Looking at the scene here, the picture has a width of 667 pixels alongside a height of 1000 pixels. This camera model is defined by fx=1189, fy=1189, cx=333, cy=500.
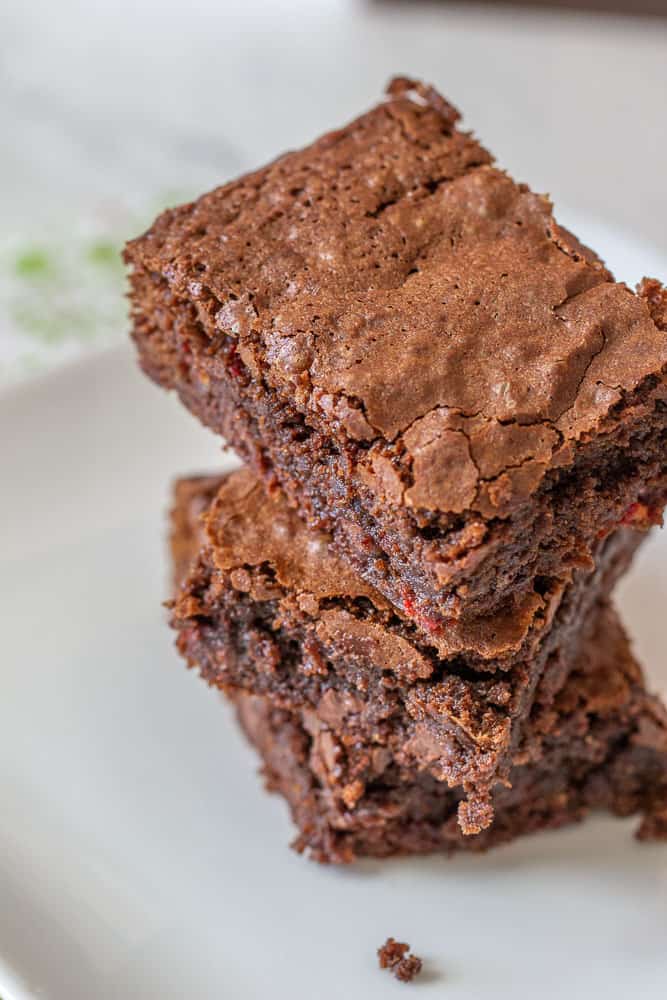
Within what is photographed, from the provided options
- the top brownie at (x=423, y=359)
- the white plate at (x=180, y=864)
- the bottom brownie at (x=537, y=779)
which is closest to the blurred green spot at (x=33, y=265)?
the white plate at (x=180, y=864)

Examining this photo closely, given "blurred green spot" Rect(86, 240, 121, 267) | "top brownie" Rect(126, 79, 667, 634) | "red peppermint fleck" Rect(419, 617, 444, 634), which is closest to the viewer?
"top brownie" Rect(126, 79, 667, 634)

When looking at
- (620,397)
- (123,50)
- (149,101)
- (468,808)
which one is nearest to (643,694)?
(468,808)

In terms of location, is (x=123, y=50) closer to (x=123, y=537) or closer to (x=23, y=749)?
(x=123, y=537)

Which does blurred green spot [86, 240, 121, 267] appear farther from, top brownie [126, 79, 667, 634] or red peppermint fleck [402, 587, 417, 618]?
red peppermint fleck [402, 587, 417, 618]

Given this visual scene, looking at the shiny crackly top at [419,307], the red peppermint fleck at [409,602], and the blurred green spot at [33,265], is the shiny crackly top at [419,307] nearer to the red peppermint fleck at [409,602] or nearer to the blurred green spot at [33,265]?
the red peppermint fleck at [409,602]

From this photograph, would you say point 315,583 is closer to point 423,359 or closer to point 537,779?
point 423,359

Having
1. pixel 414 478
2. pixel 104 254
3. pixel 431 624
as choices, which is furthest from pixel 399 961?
pixel 104 254

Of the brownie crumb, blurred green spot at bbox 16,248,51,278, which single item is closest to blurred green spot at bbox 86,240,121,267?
blurred green spot at bbox 16,248,51,278
